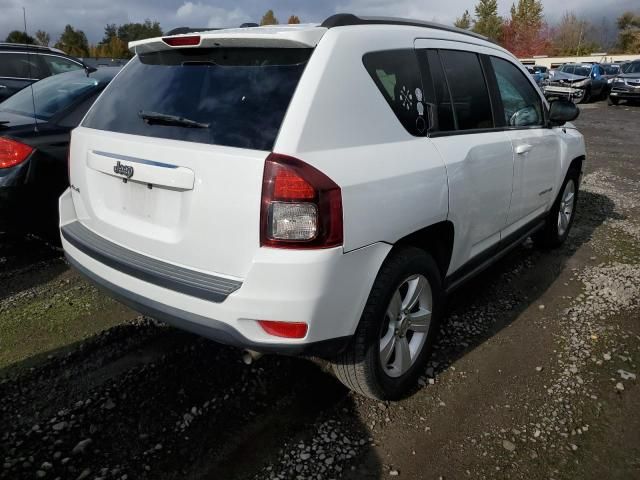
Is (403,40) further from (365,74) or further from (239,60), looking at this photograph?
(239,60)

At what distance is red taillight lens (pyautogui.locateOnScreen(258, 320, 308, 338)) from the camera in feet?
6.74

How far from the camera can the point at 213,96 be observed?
2.28 m

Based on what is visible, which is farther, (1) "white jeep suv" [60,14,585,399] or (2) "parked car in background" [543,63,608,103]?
(2) "parked car in background" [543,63,608,103]

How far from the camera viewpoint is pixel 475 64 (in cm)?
329

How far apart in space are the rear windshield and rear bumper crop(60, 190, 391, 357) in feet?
1.64

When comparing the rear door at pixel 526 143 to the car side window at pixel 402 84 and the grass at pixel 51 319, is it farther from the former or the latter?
the grass at pixel 51 319

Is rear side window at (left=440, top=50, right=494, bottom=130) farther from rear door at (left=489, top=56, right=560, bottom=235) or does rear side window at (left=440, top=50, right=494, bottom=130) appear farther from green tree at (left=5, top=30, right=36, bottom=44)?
green tree at (left=5, top=30, right=36, bottom=44)

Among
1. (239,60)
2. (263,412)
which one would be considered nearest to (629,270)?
(263,412)

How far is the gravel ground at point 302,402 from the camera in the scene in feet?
7.50

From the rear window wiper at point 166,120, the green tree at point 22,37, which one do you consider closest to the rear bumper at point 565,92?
the green tree at point 22,37

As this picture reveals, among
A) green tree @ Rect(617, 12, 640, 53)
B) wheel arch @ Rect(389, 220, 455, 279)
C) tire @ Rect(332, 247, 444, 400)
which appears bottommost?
tire @ Rect(332, 247, 444, 400)

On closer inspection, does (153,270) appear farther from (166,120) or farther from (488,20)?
(488,20)

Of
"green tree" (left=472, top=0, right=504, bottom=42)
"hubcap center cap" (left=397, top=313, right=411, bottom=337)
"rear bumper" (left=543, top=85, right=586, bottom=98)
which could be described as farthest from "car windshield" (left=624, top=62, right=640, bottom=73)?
"green tree" (left=472, top=0, right=504, bottom=42)

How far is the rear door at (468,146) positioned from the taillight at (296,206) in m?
0.94
